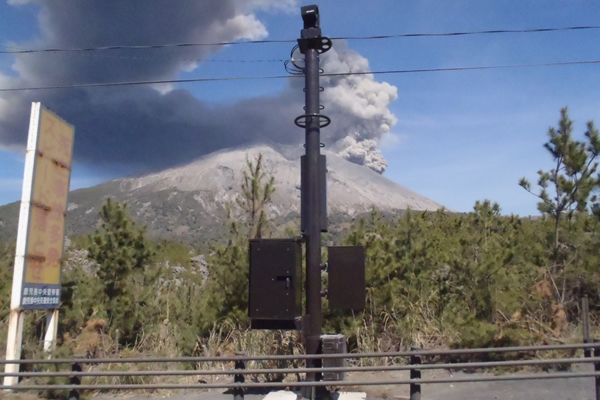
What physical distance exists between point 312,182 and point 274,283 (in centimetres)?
157

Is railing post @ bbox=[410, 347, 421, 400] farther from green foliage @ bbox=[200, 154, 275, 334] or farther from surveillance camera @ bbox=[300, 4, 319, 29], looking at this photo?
green foliage @ bbox=[200, 154, 275, 334]

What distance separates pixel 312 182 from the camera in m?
7.51

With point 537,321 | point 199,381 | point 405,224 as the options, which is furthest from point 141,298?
point 537,321

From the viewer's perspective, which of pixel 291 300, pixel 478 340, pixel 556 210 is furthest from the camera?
pixel 556 210

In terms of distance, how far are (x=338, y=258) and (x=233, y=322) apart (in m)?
5.39

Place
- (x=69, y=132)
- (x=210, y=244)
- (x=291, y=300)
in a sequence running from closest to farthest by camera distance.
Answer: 1. (x=291, y=300)
2. (x=69, y=132)
3. (x=210, y=244)

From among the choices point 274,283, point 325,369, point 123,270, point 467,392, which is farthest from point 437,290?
point 123,270

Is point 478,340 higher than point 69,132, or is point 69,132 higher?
point 69,132

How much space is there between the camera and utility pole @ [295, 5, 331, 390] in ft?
24.1

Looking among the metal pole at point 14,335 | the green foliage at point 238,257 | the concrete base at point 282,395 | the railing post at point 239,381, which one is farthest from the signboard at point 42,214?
the railing post at point 239,381

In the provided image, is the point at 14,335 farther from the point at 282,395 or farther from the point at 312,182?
the point at 312,182

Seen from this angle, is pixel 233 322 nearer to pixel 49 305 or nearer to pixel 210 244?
pixel 210 244

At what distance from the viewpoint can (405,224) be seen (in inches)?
584

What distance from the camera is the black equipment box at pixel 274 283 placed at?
698 cm
